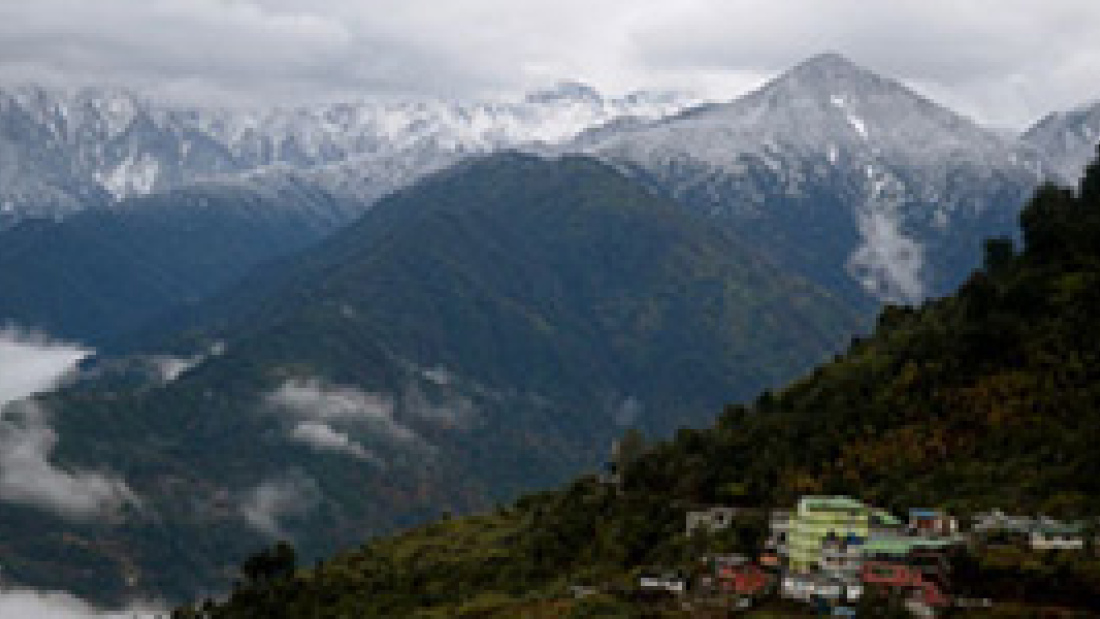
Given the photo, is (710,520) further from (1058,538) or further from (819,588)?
(1058,538)

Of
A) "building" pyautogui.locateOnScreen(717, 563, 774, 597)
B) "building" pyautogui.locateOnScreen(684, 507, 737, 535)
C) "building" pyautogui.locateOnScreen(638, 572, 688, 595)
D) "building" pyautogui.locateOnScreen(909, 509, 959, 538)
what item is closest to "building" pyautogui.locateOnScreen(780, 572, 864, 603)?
"building" pyautogui.locateOnScreen(717, 563, 774, 597)

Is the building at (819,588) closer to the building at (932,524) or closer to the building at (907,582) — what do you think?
the building at (907,582)

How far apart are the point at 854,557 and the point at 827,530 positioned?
637 cm

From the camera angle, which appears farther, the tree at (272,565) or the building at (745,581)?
the tree at (272,565)

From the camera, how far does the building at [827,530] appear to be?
344 ft

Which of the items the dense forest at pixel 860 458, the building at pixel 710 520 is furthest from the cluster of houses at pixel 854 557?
the building at pixel 710 520

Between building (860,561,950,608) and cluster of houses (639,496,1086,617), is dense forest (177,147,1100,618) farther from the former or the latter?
building (860,561,950,608)

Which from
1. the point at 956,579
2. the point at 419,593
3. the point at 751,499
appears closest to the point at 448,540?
the point at 419,593

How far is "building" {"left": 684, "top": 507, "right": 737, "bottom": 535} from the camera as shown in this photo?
128625 mm

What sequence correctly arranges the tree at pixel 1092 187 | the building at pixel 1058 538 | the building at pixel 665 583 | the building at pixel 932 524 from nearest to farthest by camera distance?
the building at pixel 1058 538, the building at pixel 932 524, the building at pixel 665 583, the tree at pixel 1092 187

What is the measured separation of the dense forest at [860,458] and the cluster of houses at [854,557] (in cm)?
603

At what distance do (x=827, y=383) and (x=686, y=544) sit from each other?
4033cm

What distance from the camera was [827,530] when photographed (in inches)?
4250

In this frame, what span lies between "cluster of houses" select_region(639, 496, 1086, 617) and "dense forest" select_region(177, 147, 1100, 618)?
237 inches
